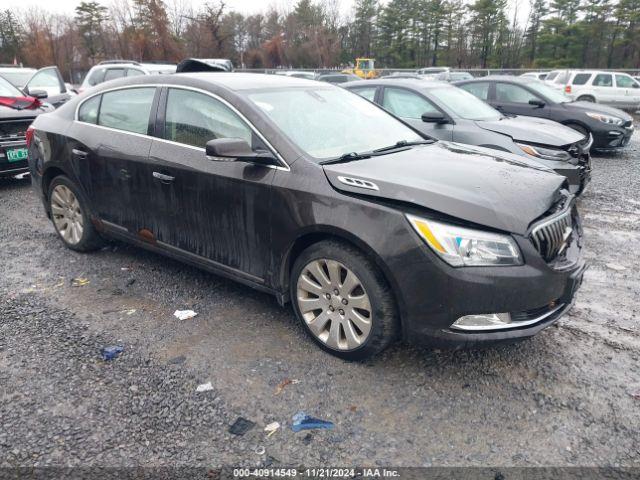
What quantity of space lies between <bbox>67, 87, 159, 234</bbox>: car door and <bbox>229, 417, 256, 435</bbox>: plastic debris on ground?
2110 millimetres

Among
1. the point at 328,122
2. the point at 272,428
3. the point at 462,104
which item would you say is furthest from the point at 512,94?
the point at 272,428

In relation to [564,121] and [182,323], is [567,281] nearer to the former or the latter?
[182,323]

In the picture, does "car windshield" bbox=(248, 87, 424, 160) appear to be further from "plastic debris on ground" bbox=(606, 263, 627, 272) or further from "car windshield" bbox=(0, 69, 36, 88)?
"car windshield" bbox=(0, 69, 36, 88)

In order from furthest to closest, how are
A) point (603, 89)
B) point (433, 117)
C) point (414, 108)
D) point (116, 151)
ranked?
point (603, 89), point (414, 108), point (433, 117), point (116, 151)

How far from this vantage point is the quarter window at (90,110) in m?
4.62

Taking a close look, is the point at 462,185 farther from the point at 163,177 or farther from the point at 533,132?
the point at 533,132

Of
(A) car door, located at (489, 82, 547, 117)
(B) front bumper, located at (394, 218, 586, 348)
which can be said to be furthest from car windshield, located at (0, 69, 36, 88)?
(B) front bumper, located at (394, 218, 586, 348)

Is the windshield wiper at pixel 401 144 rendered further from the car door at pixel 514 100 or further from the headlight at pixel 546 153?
the car door at pixel 514 100

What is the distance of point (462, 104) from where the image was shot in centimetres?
755

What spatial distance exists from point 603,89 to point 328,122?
716 inches

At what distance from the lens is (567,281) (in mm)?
2906

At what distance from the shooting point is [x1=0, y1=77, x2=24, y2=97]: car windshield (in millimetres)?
8055

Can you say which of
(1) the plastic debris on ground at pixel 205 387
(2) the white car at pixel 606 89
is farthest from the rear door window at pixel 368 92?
(2) the white car at pixel 606 89

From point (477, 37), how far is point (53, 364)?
6022 cm
